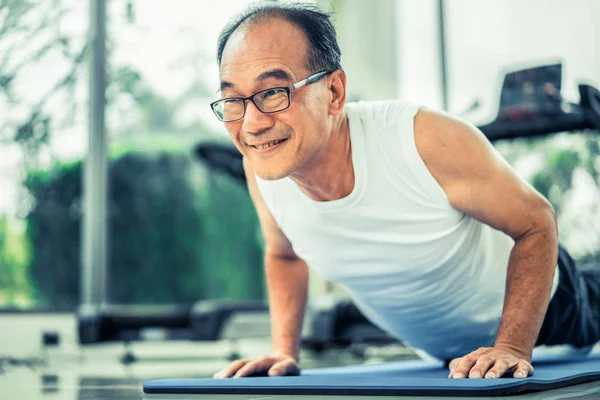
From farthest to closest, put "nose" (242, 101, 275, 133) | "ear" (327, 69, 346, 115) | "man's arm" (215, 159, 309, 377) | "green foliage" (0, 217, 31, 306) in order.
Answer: "green foliage" (0, 217, 31, 306), "man's arm" (215, 159, 309, 377), "ear" (327, 69, 346, 115), "nose" (242, 101, 275, 133)

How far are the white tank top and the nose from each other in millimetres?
261

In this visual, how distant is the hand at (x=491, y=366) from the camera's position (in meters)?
1.46

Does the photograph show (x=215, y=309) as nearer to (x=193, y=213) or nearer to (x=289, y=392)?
(x=193, y=213)

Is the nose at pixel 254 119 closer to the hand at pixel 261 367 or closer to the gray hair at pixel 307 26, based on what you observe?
the gray hair at pixel 307 26

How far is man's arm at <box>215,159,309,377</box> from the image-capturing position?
1.97 metres

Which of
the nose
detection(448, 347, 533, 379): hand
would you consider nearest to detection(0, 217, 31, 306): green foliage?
the nose

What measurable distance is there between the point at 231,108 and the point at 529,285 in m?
0.74

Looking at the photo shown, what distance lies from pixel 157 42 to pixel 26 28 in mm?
877

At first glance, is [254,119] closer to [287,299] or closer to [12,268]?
[287,299]

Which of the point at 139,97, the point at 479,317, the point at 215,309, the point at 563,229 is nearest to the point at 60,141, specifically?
the point at 139,97

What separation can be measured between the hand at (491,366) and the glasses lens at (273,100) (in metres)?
0.64

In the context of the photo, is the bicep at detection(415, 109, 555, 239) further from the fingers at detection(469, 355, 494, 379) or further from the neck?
the fingers at detection(469, 355, 494, 379)

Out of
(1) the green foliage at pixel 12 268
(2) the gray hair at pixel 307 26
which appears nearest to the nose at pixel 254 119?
(2) the gray hair at pixel 307 26

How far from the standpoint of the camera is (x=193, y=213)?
5691mm
